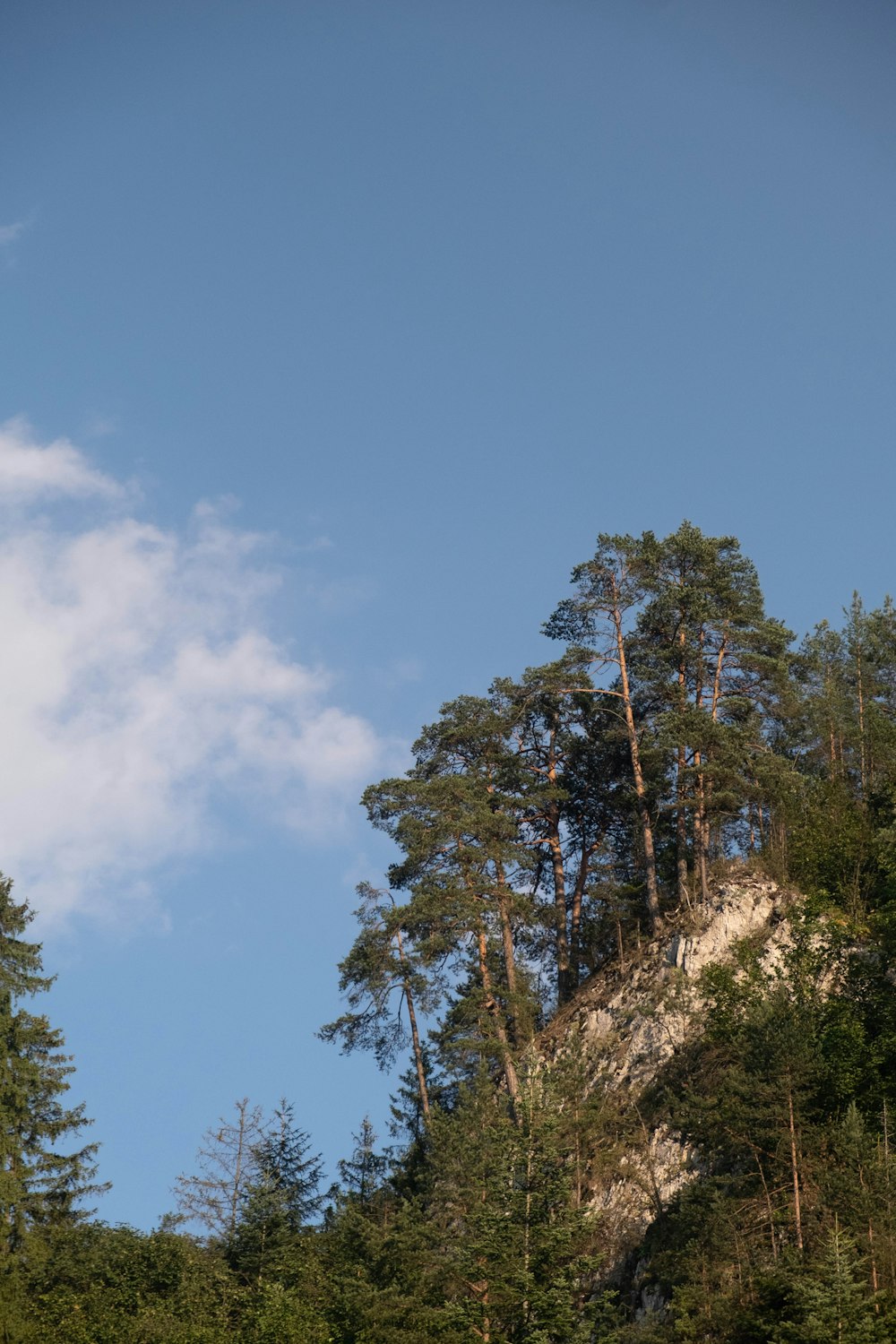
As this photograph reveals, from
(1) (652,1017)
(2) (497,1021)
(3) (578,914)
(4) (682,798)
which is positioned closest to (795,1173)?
(1) (652,1017)

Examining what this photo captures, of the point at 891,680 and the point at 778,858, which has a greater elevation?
the point at 891,680

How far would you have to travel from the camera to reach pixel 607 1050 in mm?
37812

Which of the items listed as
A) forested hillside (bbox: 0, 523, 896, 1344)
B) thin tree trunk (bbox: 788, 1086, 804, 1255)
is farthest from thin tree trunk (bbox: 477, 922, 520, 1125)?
thin tree trunk (bbox: 788, 1086, 804, 1255)

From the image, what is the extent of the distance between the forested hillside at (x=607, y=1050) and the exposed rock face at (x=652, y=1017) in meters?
0.09

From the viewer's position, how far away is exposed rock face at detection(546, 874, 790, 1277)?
32.9m

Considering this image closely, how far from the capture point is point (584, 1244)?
32.1 m

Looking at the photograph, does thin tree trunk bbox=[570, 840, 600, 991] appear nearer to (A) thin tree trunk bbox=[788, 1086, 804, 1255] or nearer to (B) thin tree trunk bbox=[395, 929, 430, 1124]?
(B) thin tree trunk bbox=[395, 929, 430, 1124]

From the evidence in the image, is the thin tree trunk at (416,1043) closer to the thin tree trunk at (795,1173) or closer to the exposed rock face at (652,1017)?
the exposed rock face at (652,1017)

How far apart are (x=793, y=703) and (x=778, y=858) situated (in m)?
7.18

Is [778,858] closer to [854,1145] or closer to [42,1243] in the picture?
[854,1145]

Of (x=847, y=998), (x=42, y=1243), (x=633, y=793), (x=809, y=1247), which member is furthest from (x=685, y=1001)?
(x=42, y=1243)

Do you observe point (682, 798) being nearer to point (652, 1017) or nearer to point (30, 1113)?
point (652, 1017)

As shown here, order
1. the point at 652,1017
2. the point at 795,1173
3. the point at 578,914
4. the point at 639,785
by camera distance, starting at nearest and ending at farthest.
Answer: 1. the point at 795,1173
2. the point at 652,1017
3. the point at 639,785
4. the point at 578,914

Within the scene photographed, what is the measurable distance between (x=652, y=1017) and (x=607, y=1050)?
68.4 inches
